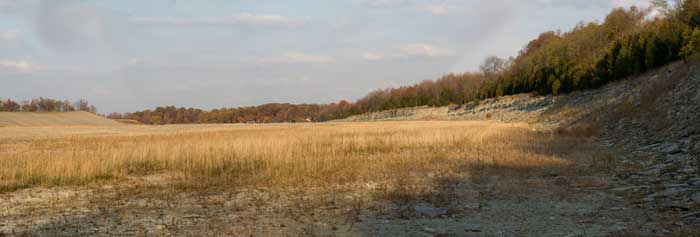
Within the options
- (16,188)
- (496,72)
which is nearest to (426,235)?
(16,188)

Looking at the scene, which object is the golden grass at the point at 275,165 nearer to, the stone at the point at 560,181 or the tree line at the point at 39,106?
the stone at the point at 560,181

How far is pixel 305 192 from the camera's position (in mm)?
11383

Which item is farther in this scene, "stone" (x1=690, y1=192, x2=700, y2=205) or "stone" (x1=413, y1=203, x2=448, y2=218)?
"stone" (x1=413, y1=203, x2=448, y2=218)

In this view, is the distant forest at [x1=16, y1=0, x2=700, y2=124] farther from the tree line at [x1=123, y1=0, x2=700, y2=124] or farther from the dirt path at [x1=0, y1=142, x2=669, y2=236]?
the dirt path at [x1=0, y1=142, x2=669, y2=236]

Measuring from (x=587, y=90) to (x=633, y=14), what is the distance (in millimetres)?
24335

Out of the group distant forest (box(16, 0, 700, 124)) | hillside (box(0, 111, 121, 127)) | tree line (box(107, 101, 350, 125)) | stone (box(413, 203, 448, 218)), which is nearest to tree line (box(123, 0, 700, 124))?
distant forest (box(16, 0, 700, 124))

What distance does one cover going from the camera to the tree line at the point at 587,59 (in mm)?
43562

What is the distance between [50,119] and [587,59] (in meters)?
93.9

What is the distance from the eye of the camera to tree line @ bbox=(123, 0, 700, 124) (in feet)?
Result: 143

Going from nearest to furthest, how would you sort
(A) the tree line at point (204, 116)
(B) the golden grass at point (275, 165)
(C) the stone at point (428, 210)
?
1. (C) the stone at point (428, 210)
2. (B) the golden grass at point (275, 165)
3. (A) the tree line at point (204, 116)

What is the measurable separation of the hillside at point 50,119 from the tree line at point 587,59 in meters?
75.0

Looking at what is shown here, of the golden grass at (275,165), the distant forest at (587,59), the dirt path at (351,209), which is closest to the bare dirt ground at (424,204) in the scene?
the dirt path at (351,209)

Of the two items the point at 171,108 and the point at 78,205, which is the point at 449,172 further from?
the point at 171,108

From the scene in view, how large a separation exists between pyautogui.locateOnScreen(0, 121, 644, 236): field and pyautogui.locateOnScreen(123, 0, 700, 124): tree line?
2067 cm
